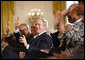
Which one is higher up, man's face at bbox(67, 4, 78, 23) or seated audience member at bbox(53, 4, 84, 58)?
man's face at bbox(67, 4, 78, 23)

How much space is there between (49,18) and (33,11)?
1331 millimetres

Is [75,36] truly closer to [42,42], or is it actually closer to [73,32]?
[73,32]

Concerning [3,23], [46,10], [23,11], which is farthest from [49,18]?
[3,23]

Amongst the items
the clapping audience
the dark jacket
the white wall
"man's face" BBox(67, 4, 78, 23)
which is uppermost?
the white wall

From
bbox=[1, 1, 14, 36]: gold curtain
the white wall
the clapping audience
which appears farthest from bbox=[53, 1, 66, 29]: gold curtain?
the clapping audience

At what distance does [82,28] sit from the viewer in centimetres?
208

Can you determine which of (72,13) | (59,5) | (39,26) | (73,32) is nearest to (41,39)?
(39,26)

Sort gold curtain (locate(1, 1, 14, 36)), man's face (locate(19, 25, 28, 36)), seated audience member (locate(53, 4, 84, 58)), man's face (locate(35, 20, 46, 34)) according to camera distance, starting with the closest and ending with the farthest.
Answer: seated audience member (locate(53, 4, 84, 58)), man's face (locate(35, 20, 46, 34)), man's face (locate(19, 25, 28, 36)), gold curtain (locate(1, 1, 14, 36))

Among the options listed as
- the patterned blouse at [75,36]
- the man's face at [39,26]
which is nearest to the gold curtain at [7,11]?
the man's face at [39,26]

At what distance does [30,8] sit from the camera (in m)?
15.1

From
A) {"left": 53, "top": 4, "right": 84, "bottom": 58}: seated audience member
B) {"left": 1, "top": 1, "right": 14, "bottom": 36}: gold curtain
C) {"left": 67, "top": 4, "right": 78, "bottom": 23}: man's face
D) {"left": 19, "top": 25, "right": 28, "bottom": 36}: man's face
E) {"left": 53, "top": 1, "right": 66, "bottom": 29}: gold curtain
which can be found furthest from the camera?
{"left": 1, "top": 1, "right": 14, "bottom": 36}: gold curtain

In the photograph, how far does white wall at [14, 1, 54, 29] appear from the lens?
49.6 ft

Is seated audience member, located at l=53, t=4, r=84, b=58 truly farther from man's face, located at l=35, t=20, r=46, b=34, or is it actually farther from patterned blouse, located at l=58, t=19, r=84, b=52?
man's face, located at l=35, t=20, r=46, b=34

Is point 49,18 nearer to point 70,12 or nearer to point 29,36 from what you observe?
point 29,36
